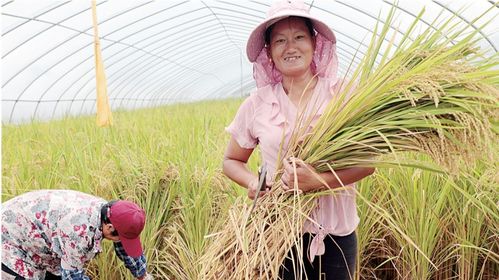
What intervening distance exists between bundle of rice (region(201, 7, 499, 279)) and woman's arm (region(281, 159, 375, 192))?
2 centimetres

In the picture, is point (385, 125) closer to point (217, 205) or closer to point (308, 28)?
point (308, 28)

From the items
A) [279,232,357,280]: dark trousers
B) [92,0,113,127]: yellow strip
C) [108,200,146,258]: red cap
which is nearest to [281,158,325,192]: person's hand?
[279,232,357,280]: dark trousers

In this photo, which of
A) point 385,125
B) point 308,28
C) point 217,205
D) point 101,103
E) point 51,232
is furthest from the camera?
point 101,103

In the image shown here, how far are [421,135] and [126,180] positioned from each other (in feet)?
5.40

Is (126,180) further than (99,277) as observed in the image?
Yes

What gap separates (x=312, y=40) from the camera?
4.69ft

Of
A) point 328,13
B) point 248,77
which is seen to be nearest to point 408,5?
point 328,13

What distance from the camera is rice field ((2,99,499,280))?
6.33ft

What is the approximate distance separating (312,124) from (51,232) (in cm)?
113

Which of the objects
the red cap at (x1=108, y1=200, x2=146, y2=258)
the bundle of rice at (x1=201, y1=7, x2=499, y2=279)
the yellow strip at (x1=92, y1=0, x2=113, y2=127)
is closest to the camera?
the bundle of rice at (x1=201, y1=7, x2=499, y2=279)

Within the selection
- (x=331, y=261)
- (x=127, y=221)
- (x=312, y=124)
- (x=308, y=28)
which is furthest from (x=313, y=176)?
(x=127, y=221)

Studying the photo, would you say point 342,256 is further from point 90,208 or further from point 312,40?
point 90,208

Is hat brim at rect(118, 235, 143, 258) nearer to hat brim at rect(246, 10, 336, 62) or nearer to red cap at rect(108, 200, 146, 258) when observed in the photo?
red cap at rect(108, 200, 146, 258)

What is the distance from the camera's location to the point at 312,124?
130cm
